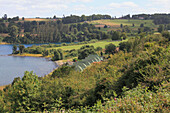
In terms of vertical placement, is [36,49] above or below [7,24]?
below

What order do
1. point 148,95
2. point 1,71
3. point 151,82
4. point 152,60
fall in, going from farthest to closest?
1. point 1,71
2. point 152,60
3. point 151,82
4. point 148,95

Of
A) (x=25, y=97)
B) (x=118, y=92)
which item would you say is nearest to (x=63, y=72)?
(x=25, y=97)

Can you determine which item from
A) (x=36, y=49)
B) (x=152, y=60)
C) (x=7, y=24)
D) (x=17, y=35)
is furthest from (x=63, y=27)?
(x=152, y=60)

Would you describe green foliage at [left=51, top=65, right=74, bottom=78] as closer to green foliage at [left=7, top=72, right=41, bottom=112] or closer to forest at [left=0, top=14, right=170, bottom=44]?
green foliage at [left=7, top=72, right=41, bottom=112]

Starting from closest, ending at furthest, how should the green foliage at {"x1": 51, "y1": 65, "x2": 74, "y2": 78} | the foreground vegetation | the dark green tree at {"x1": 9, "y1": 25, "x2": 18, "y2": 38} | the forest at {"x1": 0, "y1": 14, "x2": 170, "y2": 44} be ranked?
the foreground vegetation → the green foliage at {"x1": 51, "y1": 65, "x2": 74, "y2": 78} → the forest at {"x1": 0, "y1": 14, "x2": 170, "y2": 44} → the dark green tree at {"x1": 9, "y1": 25, "x2": 18, "y2": 38}

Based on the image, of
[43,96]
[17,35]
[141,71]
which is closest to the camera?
[141,71]

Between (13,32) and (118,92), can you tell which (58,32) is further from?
(118,92)

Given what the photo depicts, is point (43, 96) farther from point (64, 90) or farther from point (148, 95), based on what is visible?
point (148, 95)

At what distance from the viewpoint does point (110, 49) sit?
Result: 72938 mm

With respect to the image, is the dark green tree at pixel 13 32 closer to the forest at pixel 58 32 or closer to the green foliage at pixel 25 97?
the forest at pixel 58 32

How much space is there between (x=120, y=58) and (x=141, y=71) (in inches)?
483

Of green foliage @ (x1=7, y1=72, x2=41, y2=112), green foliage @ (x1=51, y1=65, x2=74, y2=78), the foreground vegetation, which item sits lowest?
A: green foliage @ (x1=51, y1=65, x2=74, y2=78)

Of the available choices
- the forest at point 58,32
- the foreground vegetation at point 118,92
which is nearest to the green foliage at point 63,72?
the foreground vegetation at point 118,92

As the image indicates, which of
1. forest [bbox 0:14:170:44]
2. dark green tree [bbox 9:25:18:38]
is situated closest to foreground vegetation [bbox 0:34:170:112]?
forest [bbox 0:14:170:44]
